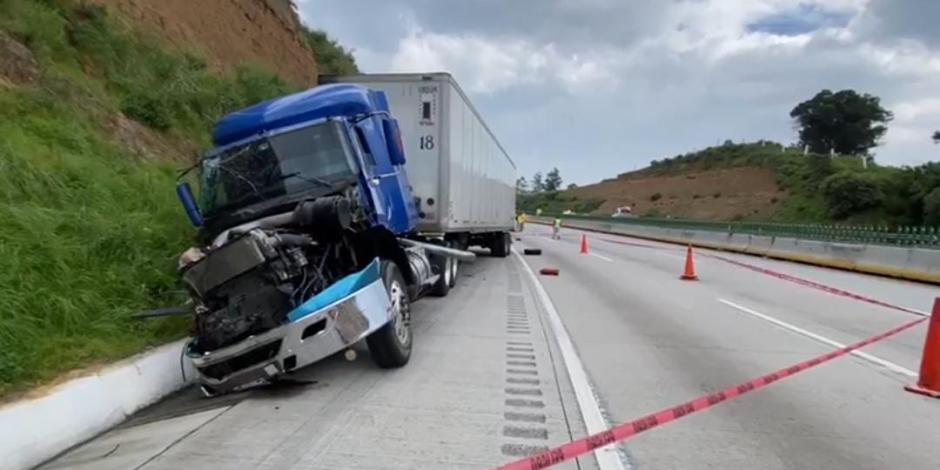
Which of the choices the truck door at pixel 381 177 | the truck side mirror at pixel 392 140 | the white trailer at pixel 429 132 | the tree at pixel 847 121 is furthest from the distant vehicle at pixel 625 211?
the truck side mirror at pixel 392 140

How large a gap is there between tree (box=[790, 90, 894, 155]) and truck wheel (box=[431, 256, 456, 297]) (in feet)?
295

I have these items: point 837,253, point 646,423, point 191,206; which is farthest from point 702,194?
point 646,423

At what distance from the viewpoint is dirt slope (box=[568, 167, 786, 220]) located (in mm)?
72562

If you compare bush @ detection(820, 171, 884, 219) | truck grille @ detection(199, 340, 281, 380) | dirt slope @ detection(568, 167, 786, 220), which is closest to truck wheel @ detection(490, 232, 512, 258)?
truck grille @ detection(199, 340, 281, 380)

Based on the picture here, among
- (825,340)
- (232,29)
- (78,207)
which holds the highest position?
(232,29)

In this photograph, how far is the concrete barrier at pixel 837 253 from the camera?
17359 mm

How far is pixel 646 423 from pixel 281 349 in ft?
9.34

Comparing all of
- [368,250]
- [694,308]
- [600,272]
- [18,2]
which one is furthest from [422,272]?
[600,272]

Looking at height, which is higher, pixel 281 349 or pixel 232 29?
pixel 232 29

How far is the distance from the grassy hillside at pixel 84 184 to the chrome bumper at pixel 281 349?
811mm

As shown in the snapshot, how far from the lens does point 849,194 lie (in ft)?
171

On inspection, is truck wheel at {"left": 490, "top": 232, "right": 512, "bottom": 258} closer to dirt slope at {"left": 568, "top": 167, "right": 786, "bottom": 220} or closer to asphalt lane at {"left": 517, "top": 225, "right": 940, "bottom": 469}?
asphalt lane at {"left": 517, "top": 225, "right": 940, "bottom": 469}

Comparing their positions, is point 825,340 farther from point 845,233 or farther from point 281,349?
point 845,233

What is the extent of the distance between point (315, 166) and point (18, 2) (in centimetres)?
781
